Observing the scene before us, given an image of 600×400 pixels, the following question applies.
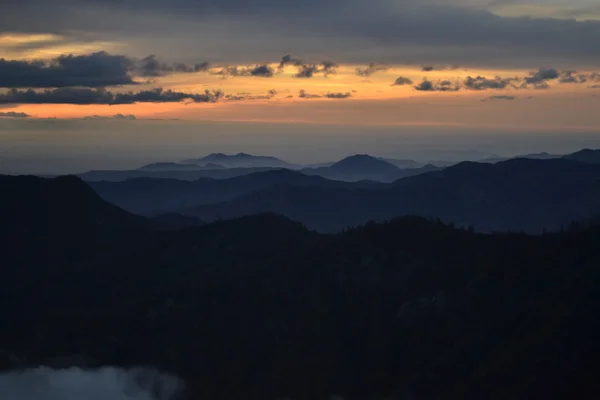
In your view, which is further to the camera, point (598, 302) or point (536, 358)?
point (598, 302)

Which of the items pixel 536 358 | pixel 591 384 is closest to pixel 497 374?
pixel 536 358

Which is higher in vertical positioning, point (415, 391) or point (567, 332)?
point (567, 332)

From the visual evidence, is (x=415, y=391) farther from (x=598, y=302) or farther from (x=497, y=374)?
(x=598, y=302)

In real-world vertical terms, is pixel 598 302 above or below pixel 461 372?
above

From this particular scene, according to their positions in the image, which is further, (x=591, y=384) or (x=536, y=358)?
(x=536, y=358)

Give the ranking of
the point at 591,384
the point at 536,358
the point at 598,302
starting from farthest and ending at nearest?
the point at 598,302 → the point at 536,358 → the point at 591,384

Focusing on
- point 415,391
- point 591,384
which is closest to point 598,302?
point 591,384

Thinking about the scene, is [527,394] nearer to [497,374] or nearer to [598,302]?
[497,374]

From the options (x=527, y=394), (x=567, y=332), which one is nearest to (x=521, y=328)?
(x=567, y=332)

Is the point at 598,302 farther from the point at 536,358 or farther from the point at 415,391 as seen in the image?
the point at 415,391

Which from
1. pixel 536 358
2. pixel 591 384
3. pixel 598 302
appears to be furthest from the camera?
pixel 598 302
